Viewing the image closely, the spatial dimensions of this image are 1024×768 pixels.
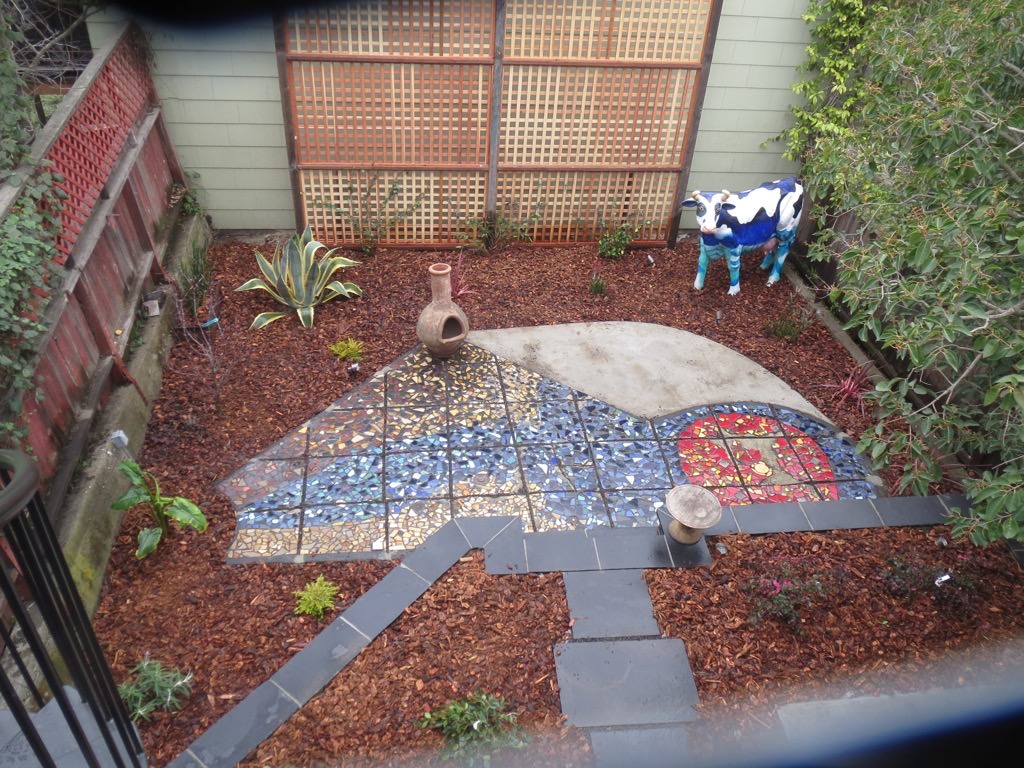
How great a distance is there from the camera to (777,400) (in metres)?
5.19

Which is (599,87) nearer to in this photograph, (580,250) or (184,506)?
(580,250)

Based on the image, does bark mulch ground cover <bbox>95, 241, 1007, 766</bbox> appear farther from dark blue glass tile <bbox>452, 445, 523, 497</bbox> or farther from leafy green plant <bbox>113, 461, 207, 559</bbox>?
dark blue glass tile <bbox>452, 445, 523, 497</bbox>

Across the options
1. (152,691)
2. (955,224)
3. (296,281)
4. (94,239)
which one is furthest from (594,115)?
(152,691)

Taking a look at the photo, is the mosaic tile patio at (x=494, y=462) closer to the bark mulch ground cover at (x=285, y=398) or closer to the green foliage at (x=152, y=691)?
the bark mulch ground cover at (x=285, y=398)

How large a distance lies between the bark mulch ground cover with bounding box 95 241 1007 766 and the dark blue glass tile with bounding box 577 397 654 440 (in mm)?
1095

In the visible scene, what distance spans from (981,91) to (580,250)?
386 cm

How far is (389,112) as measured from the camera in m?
6.02

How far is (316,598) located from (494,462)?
4.59 ft

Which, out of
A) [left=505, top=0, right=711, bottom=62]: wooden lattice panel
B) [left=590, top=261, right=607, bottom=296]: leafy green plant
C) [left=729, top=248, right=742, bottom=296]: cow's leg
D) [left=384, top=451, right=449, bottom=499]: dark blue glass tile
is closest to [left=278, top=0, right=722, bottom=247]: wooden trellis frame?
[left=505, top=0, right=711, bottom=62]: wooden lattice panel

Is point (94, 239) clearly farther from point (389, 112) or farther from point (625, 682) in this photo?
point (625, 682)

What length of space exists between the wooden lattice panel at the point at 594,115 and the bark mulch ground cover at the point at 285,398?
0.90 m

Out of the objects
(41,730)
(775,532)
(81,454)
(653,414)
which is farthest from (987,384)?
(81,454)

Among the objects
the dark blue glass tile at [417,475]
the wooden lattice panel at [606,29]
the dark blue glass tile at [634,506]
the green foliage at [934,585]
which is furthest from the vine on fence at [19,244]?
the green foliage at [934,585]

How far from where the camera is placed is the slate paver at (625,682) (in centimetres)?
322
